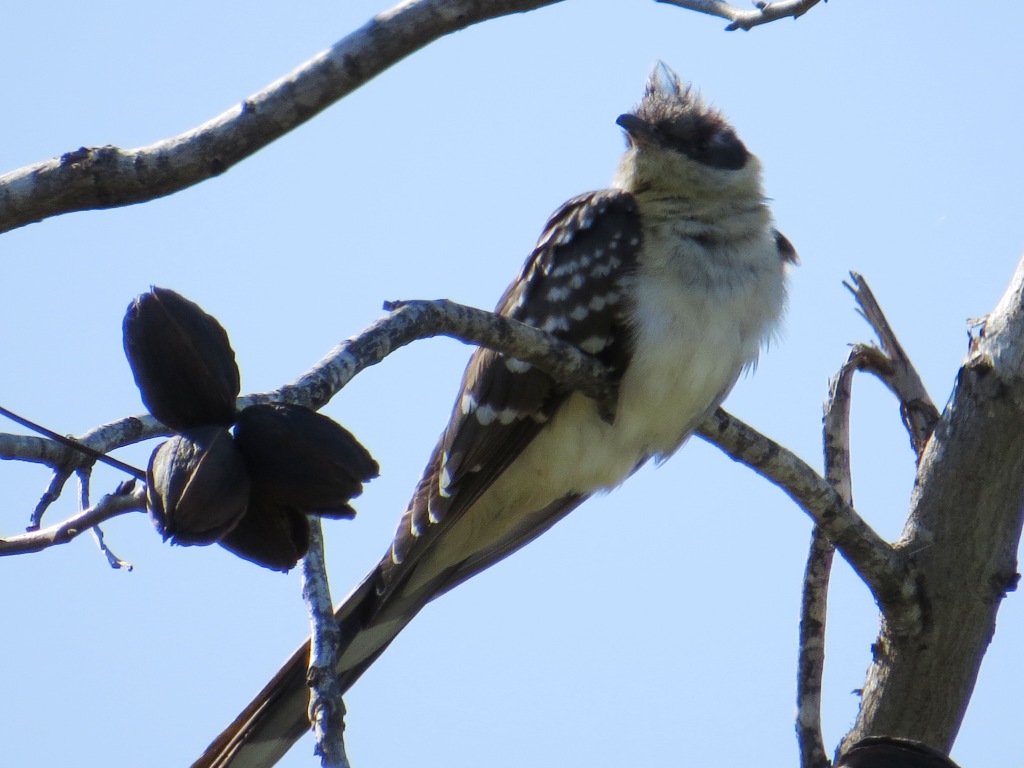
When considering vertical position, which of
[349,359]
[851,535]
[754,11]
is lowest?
[349,359]

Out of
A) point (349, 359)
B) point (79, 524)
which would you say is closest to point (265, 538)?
point (349, 359)

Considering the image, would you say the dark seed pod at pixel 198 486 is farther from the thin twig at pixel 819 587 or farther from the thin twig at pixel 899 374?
the thin twig at pixel 899 374

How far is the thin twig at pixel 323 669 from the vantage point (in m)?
2.31

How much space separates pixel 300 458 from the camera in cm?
194

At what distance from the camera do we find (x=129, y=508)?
2.47 m

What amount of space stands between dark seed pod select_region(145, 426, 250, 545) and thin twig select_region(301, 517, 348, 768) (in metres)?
0.30

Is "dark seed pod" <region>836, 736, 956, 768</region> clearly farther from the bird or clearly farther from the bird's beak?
the bird's beak

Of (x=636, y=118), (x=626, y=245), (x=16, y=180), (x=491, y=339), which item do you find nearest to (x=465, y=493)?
(x=626, y=245)

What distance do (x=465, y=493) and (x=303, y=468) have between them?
2375 mm

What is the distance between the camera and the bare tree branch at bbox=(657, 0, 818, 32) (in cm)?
336

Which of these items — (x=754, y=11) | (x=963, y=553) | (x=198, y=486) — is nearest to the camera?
(x=198, y=486)

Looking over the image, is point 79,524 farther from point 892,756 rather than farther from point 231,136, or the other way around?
point 892,756

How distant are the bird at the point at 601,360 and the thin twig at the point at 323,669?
1.13m

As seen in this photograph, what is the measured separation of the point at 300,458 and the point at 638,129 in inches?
127
